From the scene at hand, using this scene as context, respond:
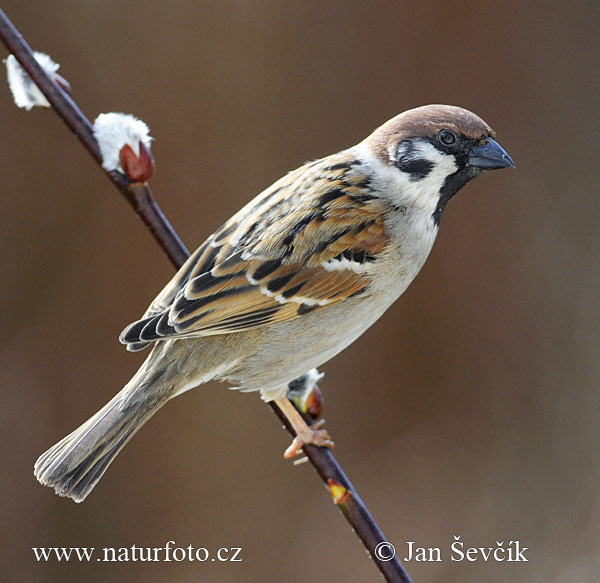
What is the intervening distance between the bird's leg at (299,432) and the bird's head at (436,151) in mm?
632

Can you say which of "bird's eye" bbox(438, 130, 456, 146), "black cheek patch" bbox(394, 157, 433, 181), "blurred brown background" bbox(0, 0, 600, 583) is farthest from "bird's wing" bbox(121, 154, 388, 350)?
"blurred brown background" bbox(0, 0, 600, 583)

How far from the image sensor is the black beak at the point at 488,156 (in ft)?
6.52

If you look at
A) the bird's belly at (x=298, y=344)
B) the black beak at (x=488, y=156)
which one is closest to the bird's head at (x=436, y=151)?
the black beak at (x=488, y=156)

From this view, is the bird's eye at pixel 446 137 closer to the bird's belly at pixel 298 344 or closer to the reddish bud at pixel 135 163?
the bird's belly at pixel 298 344

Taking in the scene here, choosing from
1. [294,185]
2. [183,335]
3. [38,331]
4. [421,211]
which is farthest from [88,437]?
[38,331]

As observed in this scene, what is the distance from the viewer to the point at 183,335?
6.48 ft

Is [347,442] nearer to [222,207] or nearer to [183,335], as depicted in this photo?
[222,207]

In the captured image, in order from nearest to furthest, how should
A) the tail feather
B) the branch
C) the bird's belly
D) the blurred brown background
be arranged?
the branch → the tail feather → the bird's belly → the blurred brown background

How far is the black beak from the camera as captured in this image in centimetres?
199

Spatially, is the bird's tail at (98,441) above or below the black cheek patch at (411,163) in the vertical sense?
below

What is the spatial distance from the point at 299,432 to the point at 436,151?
31.9 inches

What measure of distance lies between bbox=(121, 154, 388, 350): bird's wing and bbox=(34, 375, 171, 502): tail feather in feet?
0.64

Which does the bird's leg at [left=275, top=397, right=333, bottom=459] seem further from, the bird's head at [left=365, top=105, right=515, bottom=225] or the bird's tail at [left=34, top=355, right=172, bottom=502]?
the bird's head at [left=365, top=105, right=515, bottom=225]

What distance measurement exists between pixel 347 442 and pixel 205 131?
1532mm
